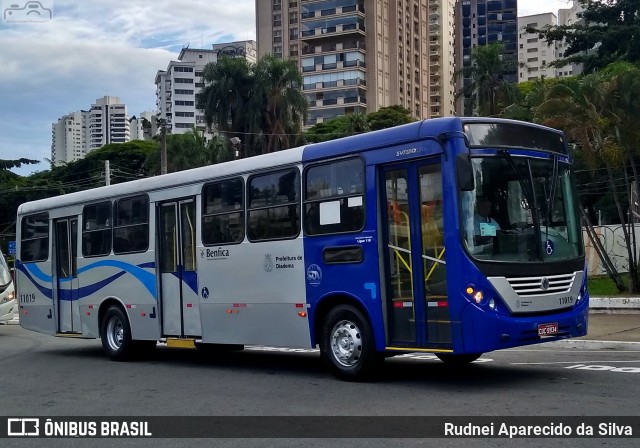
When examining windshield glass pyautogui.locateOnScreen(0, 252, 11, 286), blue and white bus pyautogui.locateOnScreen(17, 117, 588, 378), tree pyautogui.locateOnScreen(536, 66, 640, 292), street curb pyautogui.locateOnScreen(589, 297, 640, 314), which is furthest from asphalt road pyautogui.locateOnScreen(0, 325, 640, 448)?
tree pyautogui.locateOnScreen(536, 66, 640, 292)

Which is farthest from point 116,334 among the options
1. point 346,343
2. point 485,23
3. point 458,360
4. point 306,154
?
point 485,23

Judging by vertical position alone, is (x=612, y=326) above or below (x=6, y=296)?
below

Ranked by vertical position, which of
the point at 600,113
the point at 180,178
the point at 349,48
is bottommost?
the point at 180,178

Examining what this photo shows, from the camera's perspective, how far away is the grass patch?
76.2ft

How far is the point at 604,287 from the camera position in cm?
2556

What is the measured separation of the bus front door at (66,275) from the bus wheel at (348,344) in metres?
7.34

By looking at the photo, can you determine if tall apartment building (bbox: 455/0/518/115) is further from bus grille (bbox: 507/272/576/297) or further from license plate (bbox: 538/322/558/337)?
license plate (bbox: 538/322/558/337)

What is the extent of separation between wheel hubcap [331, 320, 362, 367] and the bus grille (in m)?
2.15

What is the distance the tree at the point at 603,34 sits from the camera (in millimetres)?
38031

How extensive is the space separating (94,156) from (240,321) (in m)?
71.7

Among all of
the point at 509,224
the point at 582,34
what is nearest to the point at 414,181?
the point at 509,224

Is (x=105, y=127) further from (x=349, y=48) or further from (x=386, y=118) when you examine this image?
(x=386, y=118)

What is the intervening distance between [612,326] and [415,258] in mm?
9223

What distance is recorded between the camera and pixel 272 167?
11844 millimetres
